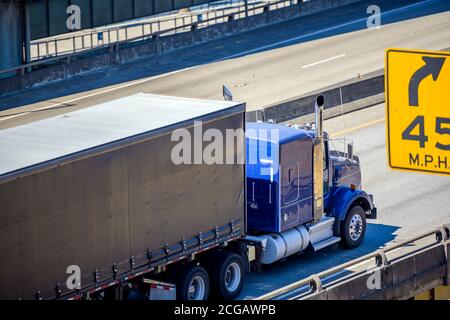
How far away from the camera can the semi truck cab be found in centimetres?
2273

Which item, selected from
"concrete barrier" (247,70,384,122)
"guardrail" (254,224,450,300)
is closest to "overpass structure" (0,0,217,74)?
"concrete barrier" (247,70,384,122)

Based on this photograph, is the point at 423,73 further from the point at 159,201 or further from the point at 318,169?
the point at 318,169

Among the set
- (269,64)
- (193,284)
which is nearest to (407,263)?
(193,284)

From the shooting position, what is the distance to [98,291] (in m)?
19.0

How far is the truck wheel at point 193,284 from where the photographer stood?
66.9 feet

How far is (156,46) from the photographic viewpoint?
46.3 meters

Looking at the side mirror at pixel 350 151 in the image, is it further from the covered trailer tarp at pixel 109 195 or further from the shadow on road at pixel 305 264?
the covered trailer tarp at pixel 109 195

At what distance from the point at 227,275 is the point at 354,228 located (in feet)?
14.3

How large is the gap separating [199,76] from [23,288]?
26204 mm

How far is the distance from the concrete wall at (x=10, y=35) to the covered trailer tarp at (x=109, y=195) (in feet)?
69.9

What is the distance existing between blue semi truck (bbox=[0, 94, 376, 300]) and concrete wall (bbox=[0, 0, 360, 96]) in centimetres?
1872

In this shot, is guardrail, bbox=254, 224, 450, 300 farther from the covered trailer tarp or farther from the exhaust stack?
the exhaust stack
